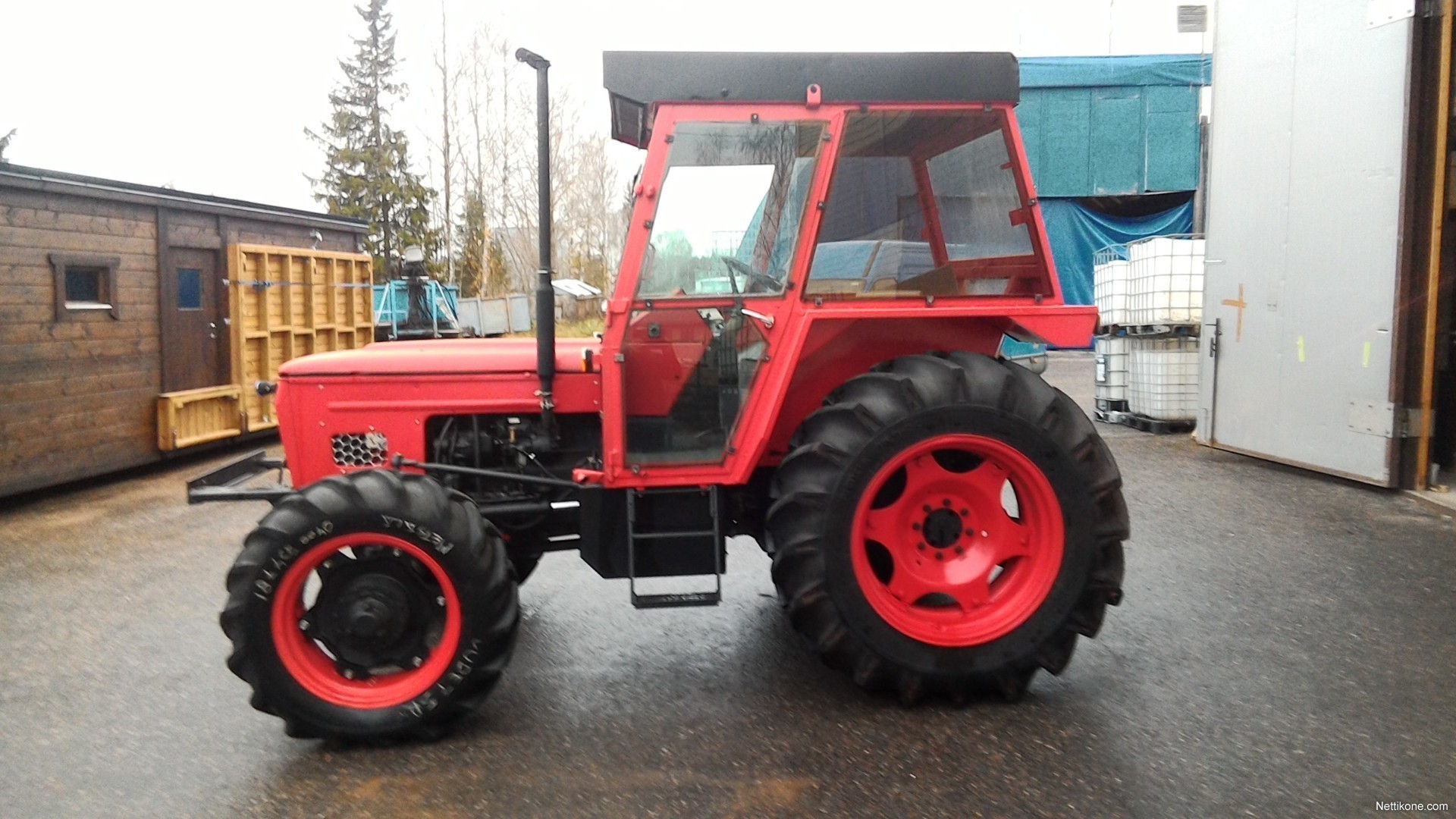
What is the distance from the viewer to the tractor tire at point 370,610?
11.5ft

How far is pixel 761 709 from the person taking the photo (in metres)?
3.90

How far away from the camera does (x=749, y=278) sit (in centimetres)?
386

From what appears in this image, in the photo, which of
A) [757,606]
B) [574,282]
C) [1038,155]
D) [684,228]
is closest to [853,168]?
[684,228]

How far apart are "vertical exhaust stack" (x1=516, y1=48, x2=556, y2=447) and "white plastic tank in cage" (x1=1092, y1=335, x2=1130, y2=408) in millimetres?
8796

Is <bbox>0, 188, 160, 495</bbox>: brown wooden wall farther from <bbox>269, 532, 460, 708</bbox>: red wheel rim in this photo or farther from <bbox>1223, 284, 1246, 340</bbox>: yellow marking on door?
<bbox>1223, 284, 1246, 340</bbox>: yellow marking on door

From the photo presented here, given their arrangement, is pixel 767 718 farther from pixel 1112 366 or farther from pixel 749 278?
pixel 1112 366

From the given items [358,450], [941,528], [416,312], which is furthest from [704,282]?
[416,312]

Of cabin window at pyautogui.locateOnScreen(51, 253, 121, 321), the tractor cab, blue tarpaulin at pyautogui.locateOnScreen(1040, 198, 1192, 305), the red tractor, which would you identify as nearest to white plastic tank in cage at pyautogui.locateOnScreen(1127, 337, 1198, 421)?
the red tractor

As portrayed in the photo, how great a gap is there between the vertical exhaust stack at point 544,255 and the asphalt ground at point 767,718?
1.18 metres

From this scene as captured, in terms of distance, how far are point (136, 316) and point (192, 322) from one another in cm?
89

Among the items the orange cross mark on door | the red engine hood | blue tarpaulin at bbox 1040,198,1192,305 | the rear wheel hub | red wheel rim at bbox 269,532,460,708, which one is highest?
blue tarpaulin at bbox 1040,198,1192,305

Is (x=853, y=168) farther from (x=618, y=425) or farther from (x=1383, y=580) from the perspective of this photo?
(x=1383, y=580)

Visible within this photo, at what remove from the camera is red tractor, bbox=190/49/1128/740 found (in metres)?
3.60

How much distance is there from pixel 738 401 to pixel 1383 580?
383 cm
